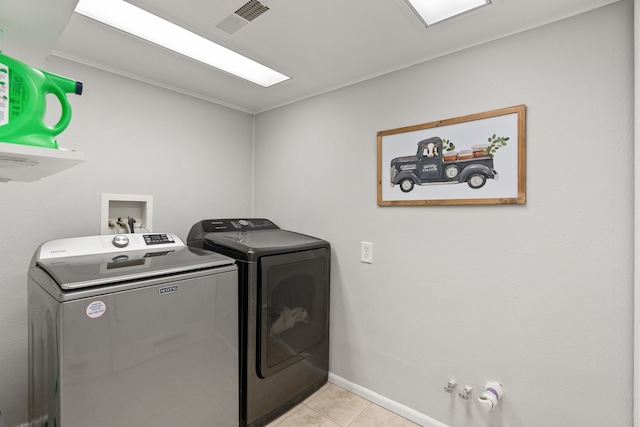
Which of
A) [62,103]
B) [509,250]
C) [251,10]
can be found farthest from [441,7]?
[62,103]

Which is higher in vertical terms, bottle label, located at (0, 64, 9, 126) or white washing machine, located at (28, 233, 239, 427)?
bottle label, located at (0, 64, 9, 126)

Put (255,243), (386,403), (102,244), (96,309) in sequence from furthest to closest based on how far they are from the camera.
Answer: (386,403)
(255,243)
(102,244)
(96,309)

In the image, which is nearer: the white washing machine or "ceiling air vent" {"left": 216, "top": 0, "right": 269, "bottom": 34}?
the white washing machine

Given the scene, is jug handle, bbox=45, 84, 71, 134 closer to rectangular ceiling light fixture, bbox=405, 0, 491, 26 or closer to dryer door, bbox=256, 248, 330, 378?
dryer door, bbox=256, 248, 330, 378

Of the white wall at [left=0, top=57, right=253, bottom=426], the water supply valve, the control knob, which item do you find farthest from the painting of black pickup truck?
the control knob

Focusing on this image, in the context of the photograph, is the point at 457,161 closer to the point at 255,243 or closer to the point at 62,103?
the point at 255,243

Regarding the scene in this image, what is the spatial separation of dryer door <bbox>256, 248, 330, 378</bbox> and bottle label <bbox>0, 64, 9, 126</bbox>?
1.25 m

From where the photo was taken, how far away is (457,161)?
5.70 ft

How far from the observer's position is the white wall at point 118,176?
5.56 ft

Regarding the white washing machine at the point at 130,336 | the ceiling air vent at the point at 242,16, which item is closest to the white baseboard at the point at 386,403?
the white washing machine at the point at 130,336

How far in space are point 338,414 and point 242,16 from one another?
2309 millimetres

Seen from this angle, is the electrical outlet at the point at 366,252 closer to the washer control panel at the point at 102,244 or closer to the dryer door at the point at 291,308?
the dryer door at the point at 291,308

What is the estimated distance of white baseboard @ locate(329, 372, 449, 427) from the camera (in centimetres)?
185

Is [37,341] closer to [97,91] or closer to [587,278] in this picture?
[97,91]
